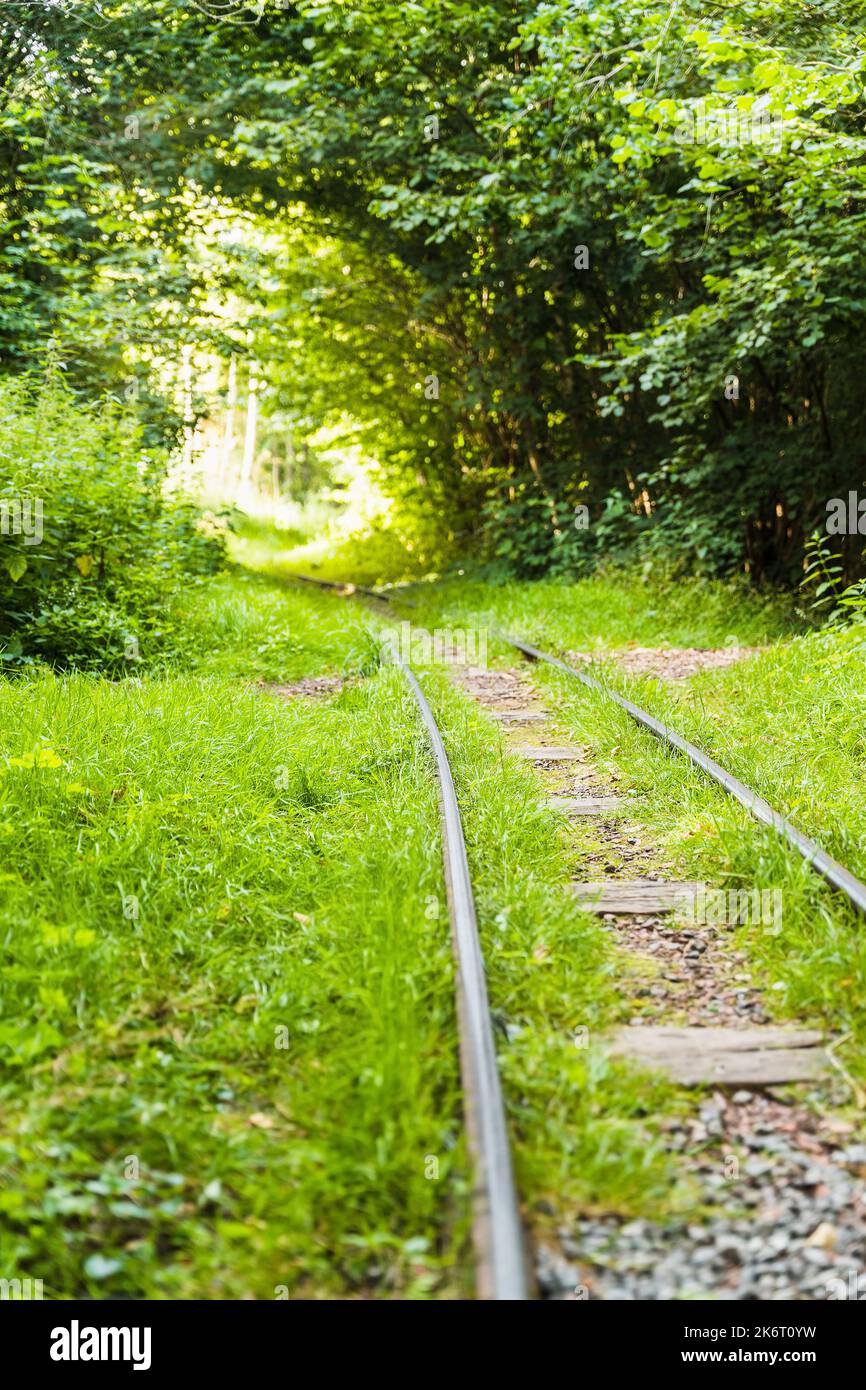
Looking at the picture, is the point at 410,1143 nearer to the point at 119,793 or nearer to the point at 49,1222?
the point at 49,1222

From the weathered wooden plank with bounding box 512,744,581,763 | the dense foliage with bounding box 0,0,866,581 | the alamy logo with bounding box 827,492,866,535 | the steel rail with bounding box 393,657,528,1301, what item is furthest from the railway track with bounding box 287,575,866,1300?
the alamy logo with bounding box 827,492,866,535

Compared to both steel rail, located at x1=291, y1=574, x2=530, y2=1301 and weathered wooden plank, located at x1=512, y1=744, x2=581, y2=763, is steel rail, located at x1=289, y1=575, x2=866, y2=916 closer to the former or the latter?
weathered wooden plank, located at x1=512, y1=744, x2=581, y2=763

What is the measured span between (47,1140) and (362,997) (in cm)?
94

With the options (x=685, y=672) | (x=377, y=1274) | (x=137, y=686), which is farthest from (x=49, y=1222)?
(x=685, y=672)

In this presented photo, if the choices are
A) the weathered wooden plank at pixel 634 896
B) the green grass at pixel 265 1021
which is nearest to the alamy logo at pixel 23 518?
the green grass at pixel 265 1021

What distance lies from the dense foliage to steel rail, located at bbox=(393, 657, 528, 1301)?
588cm

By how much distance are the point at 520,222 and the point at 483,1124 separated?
13175 millimetres

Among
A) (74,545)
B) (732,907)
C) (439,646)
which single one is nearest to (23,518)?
(74,545)

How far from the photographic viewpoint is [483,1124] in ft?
7.52

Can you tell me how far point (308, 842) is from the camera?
4.36 m

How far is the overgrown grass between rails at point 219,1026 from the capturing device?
2.22 m
